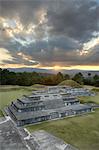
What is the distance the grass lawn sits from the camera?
12.8m

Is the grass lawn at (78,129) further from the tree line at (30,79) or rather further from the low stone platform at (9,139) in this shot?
the tree line at (30,79)

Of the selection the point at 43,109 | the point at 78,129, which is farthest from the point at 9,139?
the point at 43,109

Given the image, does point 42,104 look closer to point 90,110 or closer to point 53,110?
point 53,110

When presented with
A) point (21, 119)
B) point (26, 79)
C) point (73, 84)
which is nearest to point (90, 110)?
point (21, 119)

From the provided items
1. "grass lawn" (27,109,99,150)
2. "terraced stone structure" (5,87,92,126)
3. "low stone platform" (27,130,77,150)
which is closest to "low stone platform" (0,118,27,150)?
"low stone platform" (27,130,77,150)

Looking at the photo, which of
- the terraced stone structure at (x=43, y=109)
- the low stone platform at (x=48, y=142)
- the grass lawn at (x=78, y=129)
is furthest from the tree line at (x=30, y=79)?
the low stone platform at (x=48, y=142)

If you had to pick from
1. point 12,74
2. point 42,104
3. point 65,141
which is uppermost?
point 12,74

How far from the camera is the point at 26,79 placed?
5144cm

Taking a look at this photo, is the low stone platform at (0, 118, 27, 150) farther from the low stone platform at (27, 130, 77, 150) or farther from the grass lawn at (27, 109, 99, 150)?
the grass lawn at (27, 109, 99, 150)

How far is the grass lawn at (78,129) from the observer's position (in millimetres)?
12841

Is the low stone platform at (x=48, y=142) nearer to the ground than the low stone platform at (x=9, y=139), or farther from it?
nearer to the ground

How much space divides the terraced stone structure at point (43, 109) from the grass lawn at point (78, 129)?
0.88m

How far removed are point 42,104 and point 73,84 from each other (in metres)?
26.9

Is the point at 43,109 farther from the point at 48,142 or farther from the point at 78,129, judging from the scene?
the point at 48,142
